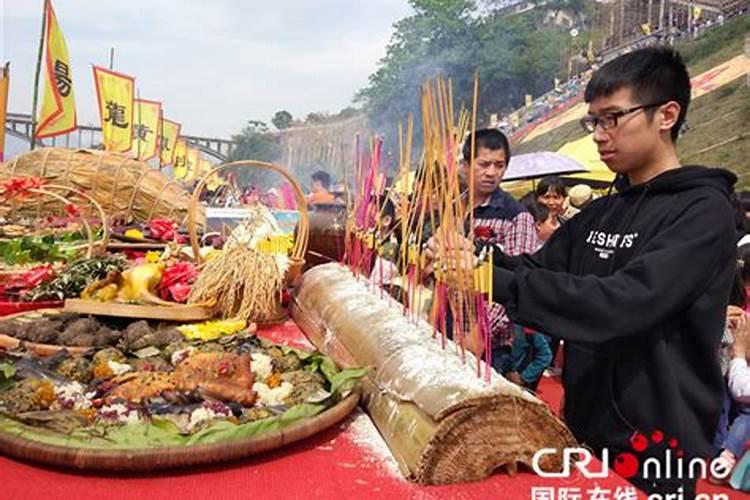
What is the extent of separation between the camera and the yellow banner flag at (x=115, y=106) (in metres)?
16.1

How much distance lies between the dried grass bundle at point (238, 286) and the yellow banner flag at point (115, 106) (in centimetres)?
1483

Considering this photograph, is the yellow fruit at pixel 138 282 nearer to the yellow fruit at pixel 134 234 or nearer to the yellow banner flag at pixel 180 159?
the yellow fruit at pixel 134 234

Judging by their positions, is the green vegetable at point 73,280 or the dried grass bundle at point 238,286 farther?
the green vegetable at point 73,280

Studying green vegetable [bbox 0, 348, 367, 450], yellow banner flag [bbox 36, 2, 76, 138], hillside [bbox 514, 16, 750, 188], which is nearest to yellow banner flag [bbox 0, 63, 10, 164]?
yellow banner flag [bbox 36, 2, 76, 138]

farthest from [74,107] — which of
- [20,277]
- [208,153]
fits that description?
[208,153]

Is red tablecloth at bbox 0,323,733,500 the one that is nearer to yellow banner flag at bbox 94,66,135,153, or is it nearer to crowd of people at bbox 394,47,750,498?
crowd of people at bbox 394,47,750,498

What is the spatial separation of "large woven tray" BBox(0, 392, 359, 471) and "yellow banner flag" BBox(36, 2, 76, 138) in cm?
1204

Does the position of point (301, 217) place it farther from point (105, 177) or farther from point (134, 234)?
point (105, 177)

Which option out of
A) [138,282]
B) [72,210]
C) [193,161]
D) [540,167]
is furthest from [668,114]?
[193,161]

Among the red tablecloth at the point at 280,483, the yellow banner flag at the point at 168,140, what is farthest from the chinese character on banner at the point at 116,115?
the red tablecloth at the point at 280,483

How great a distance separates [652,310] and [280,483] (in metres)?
0.82

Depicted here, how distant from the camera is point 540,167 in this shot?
6.56m

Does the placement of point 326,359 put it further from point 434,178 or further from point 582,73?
point 582,73

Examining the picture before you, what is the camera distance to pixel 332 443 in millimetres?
1394
